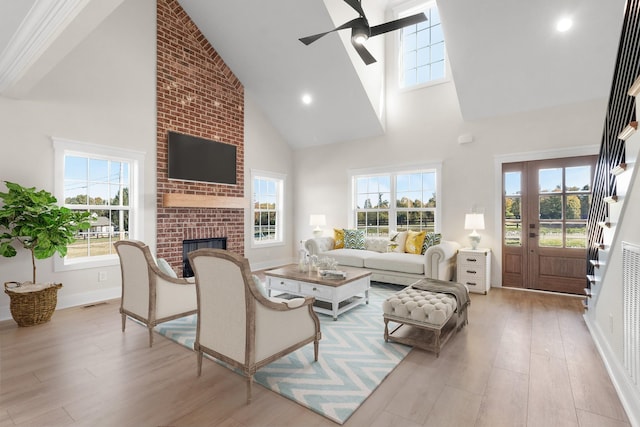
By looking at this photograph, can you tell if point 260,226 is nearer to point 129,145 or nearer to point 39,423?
point 129,145

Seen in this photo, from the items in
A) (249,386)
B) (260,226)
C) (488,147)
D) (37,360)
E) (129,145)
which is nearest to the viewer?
(249,386)

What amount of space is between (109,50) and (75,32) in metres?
2.59

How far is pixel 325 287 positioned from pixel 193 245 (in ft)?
10.4

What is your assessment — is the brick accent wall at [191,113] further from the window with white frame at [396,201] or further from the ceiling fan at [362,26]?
the ceiling fan at [362,26]

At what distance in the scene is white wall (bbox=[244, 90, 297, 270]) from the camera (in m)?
6.81

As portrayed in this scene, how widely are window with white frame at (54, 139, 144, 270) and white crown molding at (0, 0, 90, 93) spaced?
4.20 feet

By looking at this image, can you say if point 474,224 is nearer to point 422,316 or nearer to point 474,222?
point 474,222

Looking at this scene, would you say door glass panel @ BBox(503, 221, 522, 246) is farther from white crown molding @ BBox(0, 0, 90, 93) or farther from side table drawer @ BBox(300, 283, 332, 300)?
white crown molding @ BBox(0, 0, 90, 93)

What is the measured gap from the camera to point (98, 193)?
4.68 meters

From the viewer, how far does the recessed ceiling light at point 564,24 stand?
3.91 metres

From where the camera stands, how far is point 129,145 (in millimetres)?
4871

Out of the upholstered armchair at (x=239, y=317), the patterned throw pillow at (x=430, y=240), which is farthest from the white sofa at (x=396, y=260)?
the upholstered armchair at (x=239, y=317)

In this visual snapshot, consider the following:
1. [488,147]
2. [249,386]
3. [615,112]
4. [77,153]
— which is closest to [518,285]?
[488,147]

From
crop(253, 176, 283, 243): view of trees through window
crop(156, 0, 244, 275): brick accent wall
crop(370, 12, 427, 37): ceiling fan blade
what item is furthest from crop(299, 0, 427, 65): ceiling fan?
crop(253, 176, 283, 243): view of trees through window
